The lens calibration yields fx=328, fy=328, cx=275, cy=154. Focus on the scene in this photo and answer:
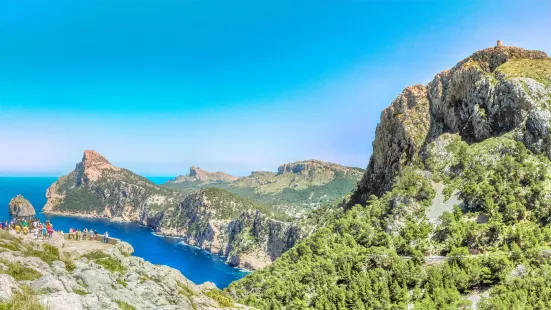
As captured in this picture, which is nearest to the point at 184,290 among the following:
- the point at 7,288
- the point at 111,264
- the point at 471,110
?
the point at 111,264

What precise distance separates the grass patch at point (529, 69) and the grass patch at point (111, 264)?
6825cm

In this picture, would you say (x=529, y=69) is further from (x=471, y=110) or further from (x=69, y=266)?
(x=69, y=266)

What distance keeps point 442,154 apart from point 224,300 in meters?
52.9

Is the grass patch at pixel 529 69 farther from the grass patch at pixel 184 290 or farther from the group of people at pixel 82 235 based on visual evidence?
the group of people at pixel 82 235

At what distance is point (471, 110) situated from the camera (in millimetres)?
67812

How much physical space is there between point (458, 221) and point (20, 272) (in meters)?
52.4

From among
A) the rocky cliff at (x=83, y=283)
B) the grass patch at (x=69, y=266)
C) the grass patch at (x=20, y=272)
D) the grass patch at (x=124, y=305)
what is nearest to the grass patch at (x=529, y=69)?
the rocky cliff at (x=83, y=283)

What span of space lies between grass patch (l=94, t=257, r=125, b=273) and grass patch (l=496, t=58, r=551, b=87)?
68.2 m

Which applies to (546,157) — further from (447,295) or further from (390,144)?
(390,144)

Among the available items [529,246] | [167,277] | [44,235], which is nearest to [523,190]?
[529,246]

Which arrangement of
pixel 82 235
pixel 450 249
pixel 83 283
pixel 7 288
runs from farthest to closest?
pixel 450 249 < pixel 82 235 < pixel 83 283 < pixel 7 288

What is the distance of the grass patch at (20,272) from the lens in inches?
728

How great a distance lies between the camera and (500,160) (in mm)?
53375

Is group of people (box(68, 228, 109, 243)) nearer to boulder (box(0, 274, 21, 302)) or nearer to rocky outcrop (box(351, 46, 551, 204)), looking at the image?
boulder (box(0, 274, 21, 302))
